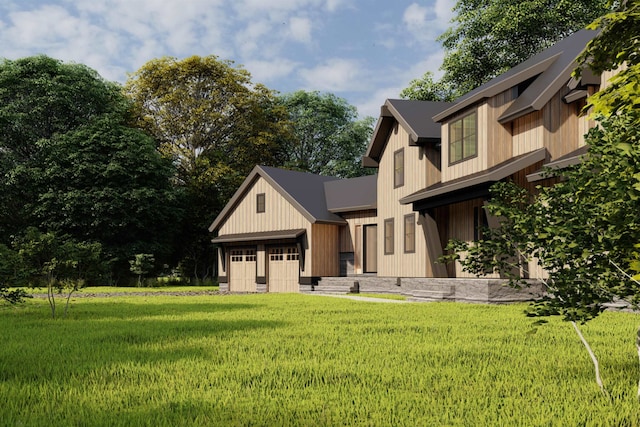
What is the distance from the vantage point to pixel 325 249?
29.6 m

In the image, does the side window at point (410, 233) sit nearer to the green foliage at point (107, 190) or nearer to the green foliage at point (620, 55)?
the green foliage at point (620, 55)

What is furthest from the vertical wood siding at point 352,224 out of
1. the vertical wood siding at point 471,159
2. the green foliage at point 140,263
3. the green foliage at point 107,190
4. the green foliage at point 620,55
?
the green foliage at point 620,55

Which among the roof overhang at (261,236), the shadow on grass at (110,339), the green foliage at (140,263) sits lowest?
the shadow on grass at (110,339)

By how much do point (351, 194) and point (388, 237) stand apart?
551 centimetres

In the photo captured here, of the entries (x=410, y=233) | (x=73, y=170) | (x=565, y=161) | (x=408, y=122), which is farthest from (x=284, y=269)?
(x=565, y=161)

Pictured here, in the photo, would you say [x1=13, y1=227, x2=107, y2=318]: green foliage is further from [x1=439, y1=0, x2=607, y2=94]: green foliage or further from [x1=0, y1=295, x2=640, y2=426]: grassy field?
[x1=439, y1=0, x2=607, y2=94]: green foliage

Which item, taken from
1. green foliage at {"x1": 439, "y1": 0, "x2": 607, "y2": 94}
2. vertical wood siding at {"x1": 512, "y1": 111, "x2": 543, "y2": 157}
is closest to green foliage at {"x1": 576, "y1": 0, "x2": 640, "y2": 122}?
vertical wood siding at {"x1": 512, "y1": 111, "x2": 543, "y2": 157}

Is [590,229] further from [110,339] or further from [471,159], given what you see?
[471,159]

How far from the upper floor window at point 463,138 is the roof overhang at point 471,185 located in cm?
88

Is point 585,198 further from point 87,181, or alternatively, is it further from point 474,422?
point 87,181

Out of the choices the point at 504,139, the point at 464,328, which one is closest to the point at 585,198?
the point at 464,328

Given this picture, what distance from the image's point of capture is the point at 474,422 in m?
4.57

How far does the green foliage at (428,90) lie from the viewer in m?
36.8

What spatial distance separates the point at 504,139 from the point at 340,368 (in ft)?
46.1
